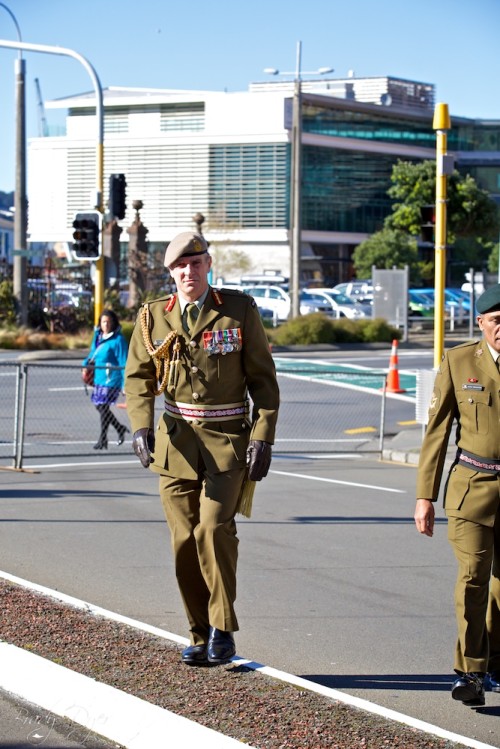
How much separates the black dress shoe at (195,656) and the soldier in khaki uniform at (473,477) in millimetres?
1145

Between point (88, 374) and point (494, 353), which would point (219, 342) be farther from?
point (88, 374)

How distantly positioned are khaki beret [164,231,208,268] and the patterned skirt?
9837 millimetres

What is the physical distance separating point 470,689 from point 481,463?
3.15 feet

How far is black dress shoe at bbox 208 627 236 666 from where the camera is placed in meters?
5.43

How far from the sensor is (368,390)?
23.5 meters

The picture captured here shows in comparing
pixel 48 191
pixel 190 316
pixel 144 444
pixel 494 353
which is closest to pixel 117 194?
pixel 190 316

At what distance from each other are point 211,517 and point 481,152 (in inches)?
3384

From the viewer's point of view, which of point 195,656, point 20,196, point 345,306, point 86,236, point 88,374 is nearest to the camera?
point 195,656

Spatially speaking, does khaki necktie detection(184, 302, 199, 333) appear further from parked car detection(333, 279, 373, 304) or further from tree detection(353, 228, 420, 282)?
tree detection(353, 228, 420, 282)

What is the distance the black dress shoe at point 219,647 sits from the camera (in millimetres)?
5426

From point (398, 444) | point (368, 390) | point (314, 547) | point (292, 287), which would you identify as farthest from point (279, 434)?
point (292, 287)

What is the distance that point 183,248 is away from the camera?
5461mm

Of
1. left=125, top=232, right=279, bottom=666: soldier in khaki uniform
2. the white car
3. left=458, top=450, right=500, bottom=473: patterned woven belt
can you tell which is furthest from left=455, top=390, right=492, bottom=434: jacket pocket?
the white car

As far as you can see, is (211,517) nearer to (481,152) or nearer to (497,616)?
(497,616)
